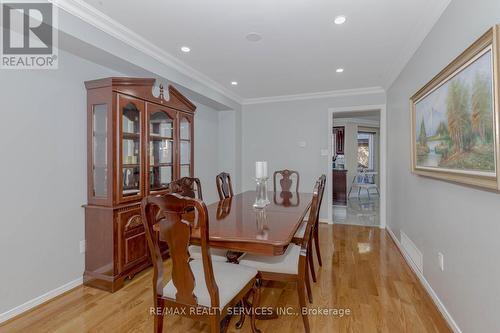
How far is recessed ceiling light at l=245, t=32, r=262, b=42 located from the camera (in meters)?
2.44

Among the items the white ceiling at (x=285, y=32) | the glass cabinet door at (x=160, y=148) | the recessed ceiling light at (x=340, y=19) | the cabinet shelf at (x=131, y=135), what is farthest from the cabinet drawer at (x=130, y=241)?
the recessed ceiling light at (x=340, y=19)

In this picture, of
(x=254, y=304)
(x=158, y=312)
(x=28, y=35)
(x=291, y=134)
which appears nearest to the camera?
(x=158, y=312)

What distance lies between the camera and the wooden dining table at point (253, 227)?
1414mm

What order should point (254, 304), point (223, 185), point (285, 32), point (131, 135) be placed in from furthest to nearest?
point (223, 185) < point (131, 135) < point (285, 32) < point (254, 304)

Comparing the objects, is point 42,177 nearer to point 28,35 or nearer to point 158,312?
point 28,35

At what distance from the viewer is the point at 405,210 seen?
120 inches

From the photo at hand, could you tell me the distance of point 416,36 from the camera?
7.97ft

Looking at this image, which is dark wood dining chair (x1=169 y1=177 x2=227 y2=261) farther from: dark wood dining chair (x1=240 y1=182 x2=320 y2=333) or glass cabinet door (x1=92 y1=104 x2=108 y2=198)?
glass cabinet door (x1=92 y1=104 x2=108 y2=198)

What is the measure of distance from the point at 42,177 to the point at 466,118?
317 centimetres

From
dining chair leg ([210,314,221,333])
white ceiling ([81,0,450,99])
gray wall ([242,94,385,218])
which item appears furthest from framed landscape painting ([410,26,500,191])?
gray wall ([242,94,385,218])

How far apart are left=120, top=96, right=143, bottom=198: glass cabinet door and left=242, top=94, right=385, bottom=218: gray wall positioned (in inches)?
114

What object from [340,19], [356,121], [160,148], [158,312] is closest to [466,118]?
[340,19]

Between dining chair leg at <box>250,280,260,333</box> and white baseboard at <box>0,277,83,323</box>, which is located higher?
dining chair leg at <box>250,280,260,333</box>

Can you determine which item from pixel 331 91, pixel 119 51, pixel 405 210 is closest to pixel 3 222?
pixel 119 51
